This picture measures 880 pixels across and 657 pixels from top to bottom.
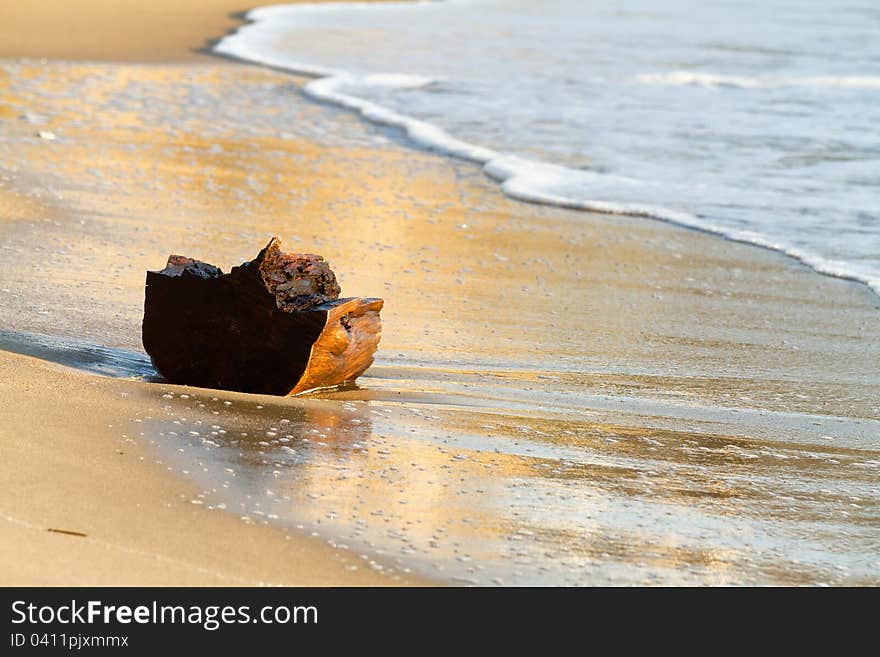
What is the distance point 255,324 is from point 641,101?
865 centimetres

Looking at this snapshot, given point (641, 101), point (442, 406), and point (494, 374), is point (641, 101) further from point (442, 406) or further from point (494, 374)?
point (442, 406)

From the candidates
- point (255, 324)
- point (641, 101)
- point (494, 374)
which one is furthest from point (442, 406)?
point (641, 101)

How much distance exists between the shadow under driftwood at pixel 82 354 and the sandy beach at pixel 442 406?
0.01 metres

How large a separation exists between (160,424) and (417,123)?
23.6 ft

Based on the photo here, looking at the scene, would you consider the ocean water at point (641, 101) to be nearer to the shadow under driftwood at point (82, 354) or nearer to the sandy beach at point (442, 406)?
the sandy beach at point (442, 406)

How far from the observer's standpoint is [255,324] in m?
3.46

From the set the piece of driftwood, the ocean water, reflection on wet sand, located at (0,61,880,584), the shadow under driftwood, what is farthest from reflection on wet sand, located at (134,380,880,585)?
the ocean water

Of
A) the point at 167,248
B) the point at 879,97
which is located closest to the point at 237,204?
A: the point at 167,248

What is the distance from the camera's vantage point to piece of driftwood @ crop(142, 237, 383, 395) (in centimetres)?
345

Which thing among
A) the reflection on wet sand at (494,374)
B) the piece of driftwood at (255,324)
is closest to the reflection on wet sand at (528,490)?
the reflection on wet sand at (494,374)

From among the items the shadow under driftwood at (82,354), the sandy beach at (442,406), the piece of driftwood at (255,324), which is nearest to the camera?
the sandy beach at (442,406)

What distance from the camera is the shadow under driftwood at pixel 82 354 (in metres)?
3.60

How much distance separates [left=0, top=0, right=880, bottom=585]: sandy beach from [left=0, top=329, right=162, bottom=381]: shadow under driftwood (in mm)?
14
